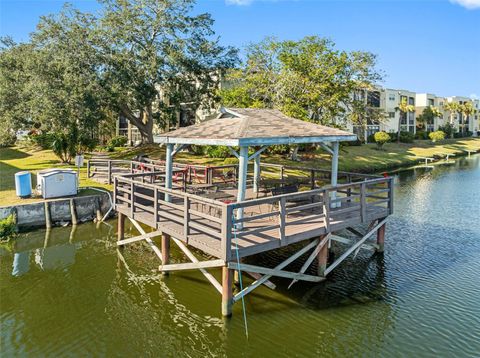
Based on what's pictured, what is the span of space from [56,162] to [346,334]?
94.6ft

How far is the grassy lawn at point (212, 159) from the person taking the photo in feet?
73.7

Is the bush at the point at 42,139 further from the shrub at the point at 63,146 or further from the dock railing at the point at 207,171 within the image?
the dock railing at the point at 207,171

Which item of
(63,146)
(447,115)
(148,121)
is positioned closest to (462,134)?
(447,115)

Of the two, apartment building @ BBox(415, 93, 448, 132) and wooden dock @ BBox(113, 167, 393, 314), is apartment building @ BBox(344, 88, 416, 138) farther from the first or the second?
wooden dock @ BBox(113, 167, 393, 314)

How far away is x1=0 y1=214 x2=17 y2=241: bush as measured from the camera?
15391 mm

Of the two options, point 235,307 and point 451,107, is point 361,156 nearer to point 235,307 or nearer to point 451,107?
point 235,307

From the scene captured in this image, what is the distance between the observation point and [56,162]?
31141mm

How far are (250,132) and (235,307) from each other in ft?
15.7

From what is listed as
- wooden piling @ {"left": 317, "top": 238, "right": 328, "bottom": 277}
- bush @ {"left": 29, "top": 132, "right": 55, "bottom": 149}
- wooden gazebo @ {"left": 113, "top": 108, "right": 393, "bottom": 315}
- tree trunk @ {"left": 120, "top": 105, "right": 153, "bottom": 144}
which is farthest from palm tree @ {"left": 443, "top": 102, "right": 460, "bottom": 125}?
wooden piling @ {"left": 317, "top": 238, "right": 328, "bottom": 277}

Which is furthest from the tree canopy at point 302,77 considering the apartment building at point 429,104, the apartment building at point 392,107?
the apartment building at point 429,104

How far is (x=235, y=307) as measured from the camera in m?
9.88

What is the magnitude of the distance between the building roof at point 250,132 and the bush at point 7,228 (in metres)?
7.83

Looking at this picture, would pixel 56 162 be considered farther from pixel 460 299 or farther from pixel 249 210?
pixel 460 299

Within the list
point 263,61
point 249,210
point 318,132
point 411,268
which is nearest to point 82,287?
point 249,210
